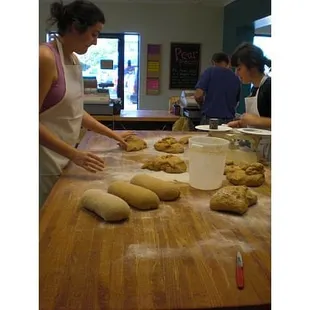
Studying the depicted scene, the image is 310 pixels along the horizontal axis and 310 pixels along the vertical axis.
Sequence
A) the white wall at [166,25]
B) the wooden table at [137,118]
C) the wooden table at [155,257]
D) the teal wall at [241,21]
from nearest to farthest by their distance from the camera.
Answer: the wooden table at [155,257] → the wooden table at [137,118] → the teal wall at [241,21] → the white wall at [166,25]

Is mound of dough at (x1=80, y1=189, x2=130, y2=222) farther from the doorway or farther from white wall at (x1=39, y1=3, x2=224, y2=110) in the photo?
white wall at (x1=39, y1=3, x2=224, y2=110)

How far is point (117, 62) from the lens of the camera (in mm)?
6750

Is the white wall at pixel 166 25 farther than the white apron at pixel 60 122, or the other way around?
the white wall at pixel 166 25

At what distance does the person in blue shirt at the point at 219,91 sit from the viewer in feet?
12.8

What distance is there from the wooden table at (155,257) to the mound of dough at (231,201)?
0.02 meters

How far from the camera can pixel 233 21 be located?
6145 millimetres

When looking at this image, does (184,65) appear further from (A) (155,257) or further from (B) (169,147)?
(A) (155,257)

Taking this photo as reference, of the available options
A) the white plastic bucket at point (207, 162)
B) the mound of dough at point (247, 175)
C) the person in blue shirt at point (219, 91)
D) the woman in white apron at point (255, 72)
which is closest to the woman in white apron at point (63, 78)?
the white plastic bucket at point (207, 162)

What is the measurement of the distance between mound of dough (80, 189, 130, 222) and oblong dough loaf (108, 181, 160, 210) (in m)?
0.04

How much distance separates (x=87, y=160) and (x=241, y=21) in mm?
4976

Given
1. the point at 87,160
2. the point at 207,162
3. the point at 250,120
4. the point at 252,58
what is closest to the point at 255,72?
the point at 252,58

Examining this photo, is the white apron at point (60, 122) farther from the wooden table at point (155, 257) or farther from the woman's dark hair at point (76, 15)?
the wooden table at point (155, 257)

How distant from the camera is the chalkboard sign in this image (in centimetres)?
669
